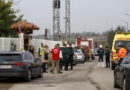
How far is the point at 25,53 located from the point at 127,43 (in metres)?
11.5

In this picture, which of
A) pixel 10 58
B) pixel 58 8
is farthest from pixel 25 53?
pixel 58 8

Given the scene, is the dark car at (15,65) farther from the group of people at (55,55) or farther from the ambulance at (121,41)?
the ambulance at (121,41)

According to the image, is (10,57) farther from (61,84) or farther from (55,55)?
(55,55)

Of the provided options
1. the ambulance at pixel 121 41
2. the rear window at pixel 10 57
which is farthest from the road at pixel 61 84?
the ambulance at pixel 121 41

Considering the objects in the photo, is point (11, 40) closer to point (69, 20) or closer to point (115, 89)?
point (115, 89)

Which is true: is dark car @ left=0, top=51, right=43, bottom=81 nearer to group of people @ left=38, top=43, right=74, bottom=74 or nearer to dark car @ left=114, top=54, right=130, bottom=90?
dark car @ left=114, top=54, right=130, bottom=90

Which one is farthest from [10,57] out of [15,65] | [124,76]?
[124,76]

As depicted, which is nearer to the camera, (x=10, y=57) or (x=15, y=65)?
(x=15, y=65)

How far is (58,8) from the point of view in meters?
53.1

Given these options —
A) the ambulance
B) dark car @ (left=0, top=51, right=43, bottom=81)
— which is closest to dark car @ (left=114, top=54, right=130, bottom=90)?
dark car @ (left=0, top=51, right=43, bottom=81)

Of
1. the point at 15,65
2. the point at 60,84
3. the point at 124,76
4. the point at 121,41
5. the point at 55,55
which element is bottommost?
the point at 60,84

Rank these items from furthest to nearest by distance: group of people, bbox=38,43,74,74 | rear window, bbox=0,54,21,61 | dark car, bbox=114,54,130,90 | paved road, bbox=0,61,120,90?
group of people, bbox=38,43,74,74 < rear window, bbox=0,54,21,61 < paved road, bbox=0,61,120,90 < dark car, bbox=114,54,130,90

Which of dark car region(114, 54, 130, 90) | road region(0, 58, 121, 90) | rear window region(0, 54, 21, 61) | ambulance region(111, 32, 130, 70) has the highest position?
ambulance region(111, 32, 130, 70)

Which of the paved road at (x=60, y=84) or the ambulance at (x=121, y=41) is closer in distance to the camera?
the paved road at (x=60, y=84)
